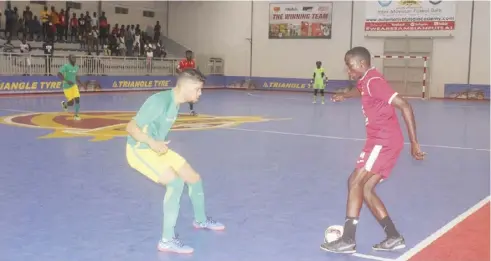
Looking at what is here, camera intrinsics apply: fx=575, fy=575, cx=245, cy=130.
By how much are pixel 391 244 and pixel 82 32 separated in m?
30.4

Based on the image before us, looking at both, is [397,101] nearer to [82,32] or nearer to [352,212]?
[352,212]

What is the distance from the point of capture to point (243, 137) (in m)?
13.5

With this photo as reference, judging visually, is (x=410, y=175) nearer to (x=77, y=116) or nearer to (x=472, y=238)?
(x=472, y=238)

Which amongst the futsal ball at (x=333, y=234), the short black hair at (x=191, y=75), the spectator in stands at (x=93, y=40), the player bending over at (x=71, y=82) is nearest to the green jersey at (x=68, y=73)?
the player bending over at (x=71, y=82)

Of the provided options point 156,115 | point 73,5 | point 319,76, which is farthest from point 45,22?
point 156,115

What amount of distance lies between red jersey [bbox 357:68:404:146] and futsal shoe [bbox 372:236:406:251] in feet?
2.89

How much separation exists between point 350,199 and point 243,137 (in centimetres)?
838

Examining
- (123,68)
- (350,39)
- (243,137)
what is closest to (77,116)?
(243,137)

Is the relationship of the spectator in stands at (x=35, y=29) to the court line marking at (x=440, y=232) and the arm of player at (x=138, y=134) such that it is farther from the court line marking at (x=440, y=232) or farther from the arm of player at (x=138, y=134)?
the arm of player at (x=138, y=134)

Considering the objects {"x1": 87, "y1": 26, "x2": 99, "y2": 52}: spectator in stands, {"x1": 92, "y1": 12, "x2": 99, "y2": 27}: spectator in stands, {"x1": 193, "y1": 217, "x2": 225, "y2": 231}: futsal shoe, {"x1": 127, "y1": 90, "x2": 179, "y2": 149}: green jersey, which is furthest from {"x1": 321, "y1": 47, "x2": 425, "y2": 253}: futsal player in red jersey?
{"x1": 92, "y1": 12, "x2": 99, "y2": 27}: spectator in stands

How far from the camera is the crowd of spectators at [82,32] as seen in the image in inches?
1208

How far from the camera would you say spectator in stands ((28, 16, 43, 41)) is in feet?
101

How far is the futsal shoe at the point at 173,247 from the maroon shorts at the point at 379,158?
1702mm

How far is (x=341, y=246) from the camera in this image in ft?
16.9
